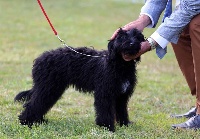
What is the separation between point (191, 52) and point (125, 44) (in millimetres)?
1601

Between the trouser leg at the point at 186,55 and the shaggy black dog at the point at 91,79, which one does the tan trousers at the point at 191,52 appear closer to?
the trouser leg at the point at 186,55

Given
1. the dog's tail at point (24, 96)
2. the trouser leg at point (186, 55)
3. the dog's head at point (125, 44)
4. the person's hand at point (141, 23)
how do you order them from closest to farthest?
1. the dog's head at point (125, 44)
2. the person's hand at point (141, 23)
3. the dog's tail at point (24, 96)
4. the trouser leg at point (186, 55)

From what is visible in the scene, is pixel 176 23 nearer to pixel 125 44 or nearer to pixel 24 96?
pixel 125 44

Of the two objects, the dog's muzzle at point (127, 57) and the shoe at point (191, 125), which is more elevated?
the dog's muzzle at point (127, 57)

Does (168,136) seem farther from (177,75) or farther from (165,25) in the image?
(177,75)

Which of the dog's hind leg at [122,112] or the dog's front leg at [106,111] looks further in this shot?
the dog's hind leg at [122,112]

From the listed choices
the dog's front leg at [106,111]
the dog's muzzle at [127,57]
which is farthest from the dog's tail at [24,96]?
the dog's muzzle at [127,57]

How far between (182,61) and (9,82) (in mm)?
3672

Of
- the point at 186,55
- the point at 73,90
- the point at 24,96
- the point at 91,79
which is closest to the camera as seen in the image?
the point at 91,79

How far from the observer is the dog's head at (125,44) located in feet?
17.7

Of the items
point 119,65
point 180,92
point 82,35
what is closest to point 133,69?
point 119,65

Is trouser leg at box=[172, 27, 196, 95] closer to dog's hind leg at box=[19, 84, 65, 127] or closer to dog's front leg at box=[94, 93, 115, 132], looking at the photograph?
dog's front leg at box=[94, 93, 115, 132]

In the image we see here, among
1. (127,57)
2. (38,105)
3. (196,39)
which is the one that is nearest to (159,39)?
(127,57)

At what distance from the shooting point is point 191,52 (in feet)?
21.9
